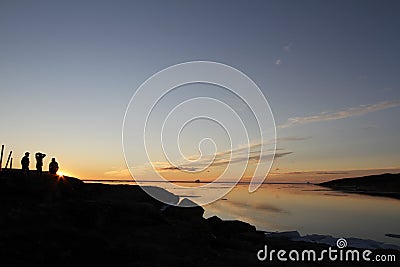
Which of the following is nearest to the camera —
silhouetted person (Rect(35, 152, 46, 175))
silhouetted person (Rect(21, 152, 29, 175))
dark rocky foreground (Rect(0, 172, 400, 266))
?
dark rocky foreground (Rect(0, 172, 400, 266))

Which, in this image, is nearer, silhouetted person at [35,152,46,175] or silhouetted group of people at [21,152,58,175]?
silhouetted group of people at [21,152,58,175]

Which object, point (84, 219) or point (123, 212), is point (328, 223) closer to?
point (123, 212)

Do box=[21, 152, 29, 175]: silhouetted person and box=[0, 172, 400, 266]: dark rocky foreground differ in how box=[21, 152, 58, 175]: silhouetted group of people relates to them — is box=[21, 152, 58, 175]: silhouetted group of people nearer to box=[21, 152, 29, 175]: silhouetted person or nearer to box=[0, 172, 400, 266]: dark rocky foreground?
box=[21, 152, 29, 175]: silhouetted person

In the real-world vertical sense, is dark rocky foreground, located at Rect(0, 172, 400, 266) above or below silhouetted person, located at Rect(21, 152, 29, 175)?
below

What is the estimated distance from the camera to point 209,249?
22.0 metres

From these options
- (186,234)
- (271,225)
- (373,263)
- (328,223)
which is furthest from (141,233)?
(328,223)

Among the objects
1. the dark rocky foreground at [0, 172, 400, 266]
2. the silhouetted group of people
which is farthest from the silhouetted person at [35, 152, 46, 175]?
the dark rocky foreground at [0, 172, 400, 266]

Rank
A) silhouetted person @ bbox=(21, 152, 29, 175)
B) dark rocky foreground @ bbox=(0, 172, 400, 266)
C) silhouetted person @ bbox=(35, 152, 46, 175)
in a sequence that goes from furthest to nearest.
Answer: silhouetted person @ bbox=(35, 152, 46, 175), silhouetted person @ bbox=(21, 152, 29, 175), dark rocky foreground @ bbox=(0, 172, 400, 266)

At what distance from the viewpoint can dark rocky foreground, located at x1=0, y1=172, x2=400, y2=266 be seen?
16.7 meters

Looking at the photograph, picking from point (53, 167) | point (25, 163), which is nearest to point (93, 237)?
point (25, 163)

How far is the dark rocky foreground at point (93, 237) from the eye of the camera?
16.7m

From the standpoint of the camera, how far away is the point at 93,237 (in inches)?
765

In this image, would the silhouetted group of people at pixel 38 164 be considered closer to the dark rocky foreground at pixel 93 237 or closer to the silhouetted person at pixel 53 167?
the silhouetted person at pixel 53 167

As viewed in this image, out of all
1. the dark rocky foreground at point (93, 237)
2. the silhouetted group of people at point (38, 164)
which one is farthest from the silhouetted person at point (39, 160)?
the dark rocky foreground at point (93, 237)
